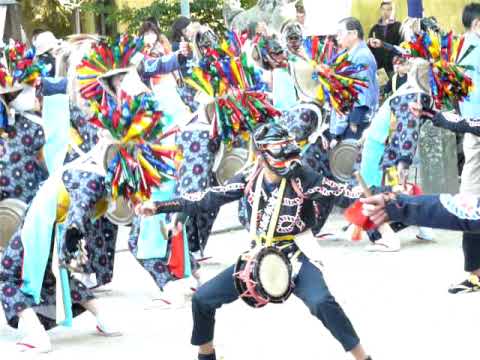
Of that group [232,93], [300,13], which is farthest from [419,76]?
[300,13]

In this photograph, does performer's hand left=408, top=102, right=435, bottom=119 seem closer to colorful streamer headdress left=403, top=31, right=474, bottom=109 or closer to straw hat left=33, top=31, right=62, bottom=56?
colorful streamer headdress left=403, top=31, right=474, bottom=109

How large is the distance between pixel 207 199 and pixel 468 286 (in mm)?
2420

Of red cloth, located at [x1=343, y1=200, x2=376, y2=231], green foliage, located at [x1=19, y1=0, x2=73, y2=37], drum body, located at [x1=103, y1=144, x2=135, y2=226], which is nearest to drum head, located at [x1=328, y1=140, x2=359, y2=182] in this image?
drum body, located at [x1=103, y1=144, x2=135, y2=226]

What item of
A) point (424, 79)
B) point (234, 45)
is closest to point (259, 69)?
point (234, 45)

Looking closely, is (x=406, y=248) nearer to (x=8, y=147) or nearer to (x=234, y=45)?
(x=234, y=45)

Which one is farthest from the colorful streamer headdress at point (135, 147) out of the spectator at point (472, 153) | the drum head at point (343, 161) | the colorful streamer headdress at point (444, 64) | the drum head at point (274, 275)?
the drum head at point (343, 161)

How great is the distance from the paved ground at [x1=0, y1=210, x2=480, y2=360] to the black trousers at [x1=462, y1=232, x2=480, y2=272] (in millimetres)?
189

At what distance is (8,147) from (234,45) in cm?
183

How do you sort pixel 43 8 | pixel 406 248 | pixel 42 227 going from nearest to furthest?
pixel 42 227 → pixel 406 248 → pixel 43 8

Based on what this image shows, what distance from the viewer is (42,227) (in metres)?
7.05

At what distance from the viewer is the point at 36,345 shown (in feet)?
23.2

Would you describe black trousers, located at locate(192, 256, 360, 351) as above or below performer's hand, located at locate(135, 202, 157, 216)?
below

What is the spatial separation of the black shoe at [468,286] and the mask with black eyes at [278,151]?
233 cm

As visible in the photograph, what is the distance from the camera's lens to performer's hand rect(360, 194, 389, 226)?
4461 millimetres
